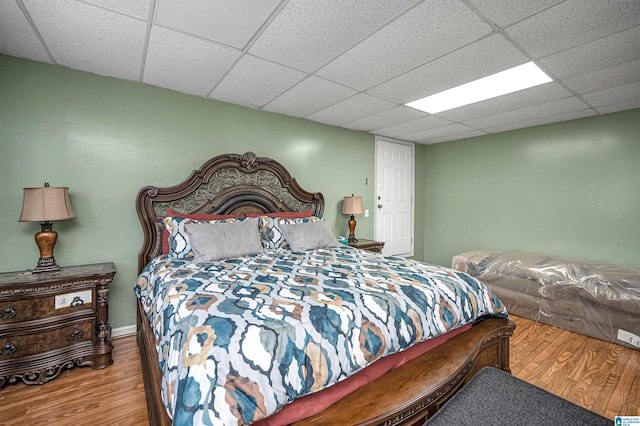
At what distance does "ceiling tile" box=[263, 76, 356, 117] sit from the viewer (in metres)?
2.75

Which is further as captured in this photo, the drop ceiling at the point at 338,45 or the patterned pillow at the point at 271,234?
the patterned pillow at the point at 271,234

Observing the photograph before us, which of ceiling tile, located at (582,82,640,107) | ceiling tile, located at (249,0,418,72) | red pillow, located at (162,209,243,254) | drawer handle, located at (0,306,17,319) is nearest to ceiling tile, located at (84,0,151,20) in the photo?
ceiling tile, located at (249,0,418,72)

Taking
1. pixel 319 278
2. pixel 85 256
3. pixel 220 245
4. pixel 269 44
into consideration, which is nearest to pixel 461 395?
pixel 319 278

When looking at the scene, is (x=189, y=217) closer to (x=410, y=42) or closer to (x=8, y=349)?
(x=8, y=349)

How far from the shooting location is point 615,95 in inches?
112

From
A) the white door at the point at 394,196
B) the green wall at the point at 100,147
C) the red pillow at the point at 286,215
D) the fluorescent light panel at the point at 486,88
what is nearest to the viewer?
the green wall at the point at 100,147

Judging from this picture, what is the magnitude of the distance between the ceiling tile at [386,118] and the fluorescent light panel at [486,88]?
0.50 ft

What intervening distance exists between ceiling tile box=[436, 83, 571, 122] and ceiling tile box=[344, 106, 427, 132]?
35 centimetres

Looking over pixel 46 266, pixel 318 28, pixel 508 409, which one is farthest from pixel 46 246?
pixel 508 409

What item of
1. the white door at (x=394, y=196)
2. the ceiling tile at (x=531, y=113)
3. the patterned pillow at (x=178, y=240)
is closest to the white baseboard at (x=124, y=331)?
the patterned pillow at (x=178, y=240)

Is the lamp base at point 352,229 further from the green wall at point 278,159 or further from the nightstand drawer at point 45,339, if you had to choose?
the nightstand drawer at point 45,339

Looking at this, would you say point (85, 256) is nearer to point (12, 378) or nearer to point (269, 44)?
point (12, 378)

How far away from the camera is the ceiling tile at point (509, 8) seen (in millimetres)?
1604

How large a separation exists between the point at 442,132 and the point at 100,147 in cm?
440
